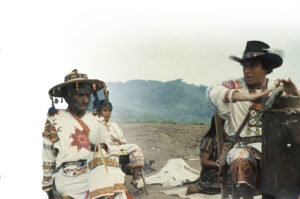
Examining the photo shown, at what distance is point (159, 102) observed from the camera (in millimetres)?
4957

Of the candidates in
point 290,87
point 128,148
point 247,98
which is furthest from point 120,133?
point 290,87

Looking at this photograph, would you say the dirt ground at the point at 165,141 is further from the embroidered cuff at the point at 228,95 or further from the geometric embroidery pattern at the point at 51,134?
the embroidered cuff at the point at 228,95

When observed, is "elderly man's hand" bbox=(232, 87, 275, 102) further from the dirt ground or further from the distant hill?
the dirt ground

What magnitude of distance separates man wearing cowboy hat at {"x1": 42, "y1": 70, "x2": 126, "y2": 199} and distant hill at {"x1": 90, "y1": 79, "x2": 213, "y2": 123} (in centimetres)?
62

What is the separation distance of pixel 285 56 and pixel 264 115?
0.95 metres

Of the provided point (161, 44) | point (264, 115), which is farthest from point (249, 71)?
point (161, 44)

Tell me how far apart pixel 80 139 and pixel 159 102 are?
129cm

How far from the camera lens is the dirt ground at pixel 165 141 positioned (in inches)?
190

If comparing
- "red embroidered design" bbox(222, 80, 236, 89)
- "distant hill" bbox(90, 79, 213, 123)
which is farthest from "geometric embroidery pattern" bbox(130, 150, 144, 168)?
"red embroidered design" bbox(222, 80, 236, 89)

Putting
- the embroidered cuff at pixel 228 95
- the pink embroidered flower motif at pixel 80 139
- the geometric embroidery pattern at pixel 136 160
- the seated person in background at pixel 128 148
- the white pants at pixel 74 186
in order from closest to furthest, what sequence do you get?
the embroidered cuff at pixel 228 95 < the white pants at pixel 74 186 < the pink embroidered flower motif at pixel 80 139 < the seated person in background at pixel 128 148 < the geometric embroidery pattern at pixel 136 160

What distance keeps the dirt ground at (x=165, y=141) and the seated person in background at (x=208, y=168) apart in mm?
111

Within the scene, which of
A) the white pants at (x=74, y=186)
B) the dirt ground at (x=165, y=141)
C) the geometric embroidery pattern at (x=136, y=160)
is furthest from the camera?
the dirt ground at (x=165, y=141)

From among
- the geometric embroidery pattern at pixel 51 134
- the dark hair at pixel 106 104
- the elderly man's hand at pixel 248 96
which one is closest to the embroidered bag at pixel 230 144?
the elderly man's hand at pixel 248 96

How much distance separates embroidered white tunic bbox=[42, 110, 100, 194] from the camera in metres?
3.90
